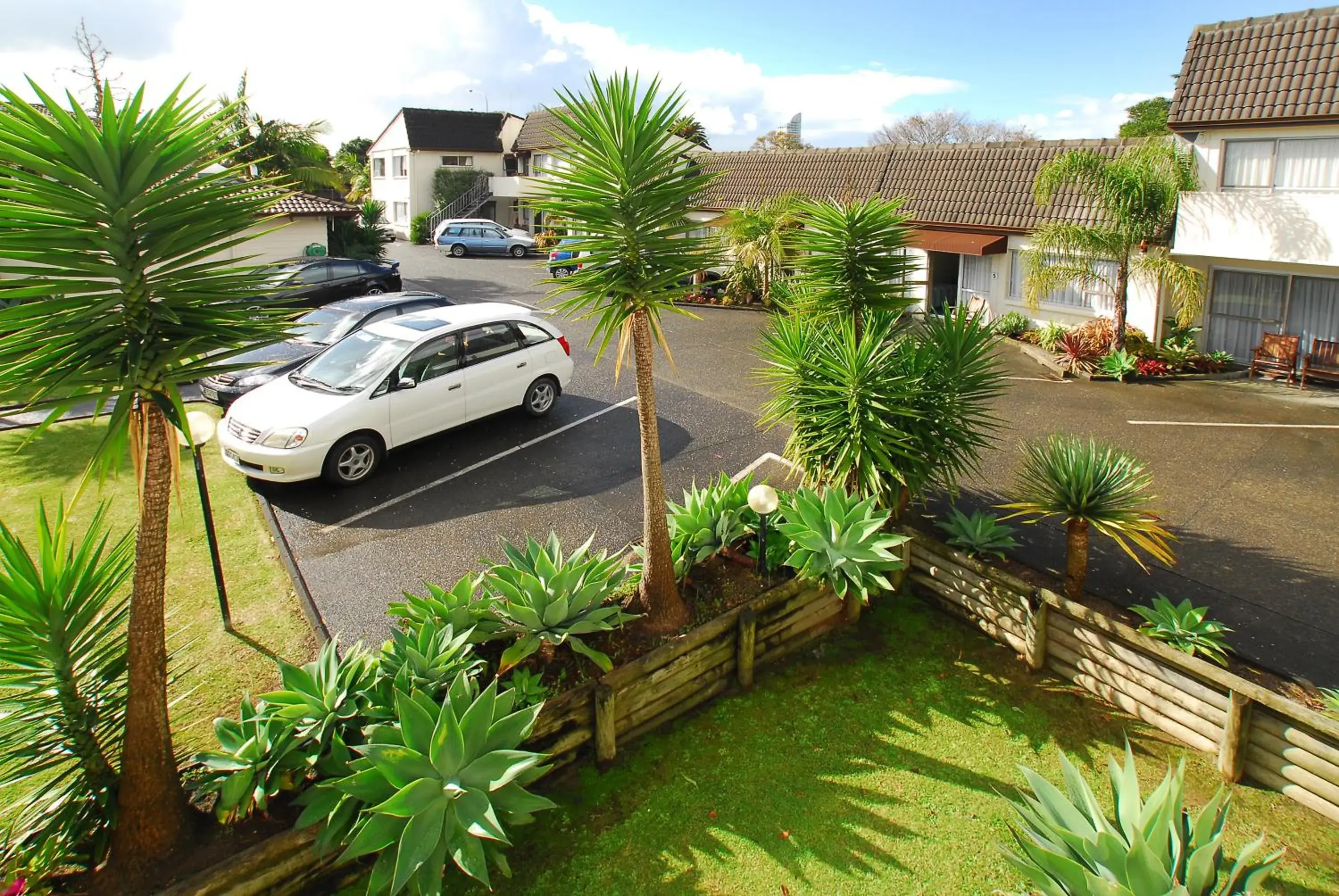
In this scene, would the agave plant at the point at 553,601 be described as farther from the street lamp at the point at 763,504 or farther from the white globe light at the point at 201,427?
the white globe light at the point at 201,427

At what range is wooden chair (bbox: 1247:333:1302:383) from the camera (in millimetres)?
14758

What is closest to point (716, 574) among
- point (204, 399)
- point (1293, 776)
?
point (1293, 776)

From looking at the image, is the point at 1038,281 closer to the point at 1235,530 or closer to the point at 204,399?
the point at 1235,530

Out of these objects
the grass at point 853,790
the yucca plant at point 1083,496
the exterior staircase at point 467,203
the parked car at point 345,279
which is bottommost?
the grass at point 853,790

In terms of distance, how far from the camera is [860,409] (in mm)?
7246

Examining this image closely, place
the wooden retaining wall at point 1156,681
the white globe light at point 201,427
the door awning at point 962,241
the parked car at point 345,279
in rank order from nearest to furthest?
the wooden retaining wall at point 1156,681 < the white globe light at point 201,427 < the door awning at point 962,241 < the parked car at point 345,279

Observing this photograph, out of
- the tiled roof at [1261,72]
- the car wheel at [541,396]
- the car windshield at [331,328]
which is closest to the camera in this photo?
the car wheel at [541,396]

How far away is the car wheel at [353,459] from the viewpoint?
9.52 meters

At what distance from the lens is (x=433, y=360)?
34.4ft

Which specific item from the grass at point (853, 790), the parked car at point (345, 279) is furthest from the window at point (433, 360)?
the parked car at point (345, 279)

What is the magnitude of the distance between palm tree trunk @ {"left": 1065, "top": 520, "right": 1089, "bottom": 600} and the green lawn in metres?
6.32

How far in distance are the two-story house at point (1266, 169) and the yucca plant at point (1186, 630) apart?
11.2 meters

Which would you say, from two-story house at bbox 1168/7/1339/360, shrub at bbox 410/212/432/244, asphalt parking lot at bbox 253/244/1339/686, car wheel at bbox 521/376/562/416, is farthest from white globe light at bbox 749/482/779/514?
shrub at bbox 410/212/432/244

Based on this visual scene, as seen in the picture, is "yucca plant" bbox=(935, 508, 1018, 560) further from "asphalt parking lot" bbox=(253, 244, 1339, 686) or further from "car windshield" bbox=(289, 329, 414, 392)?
"car windshield" bbox=(289, 329, 414, 392)
